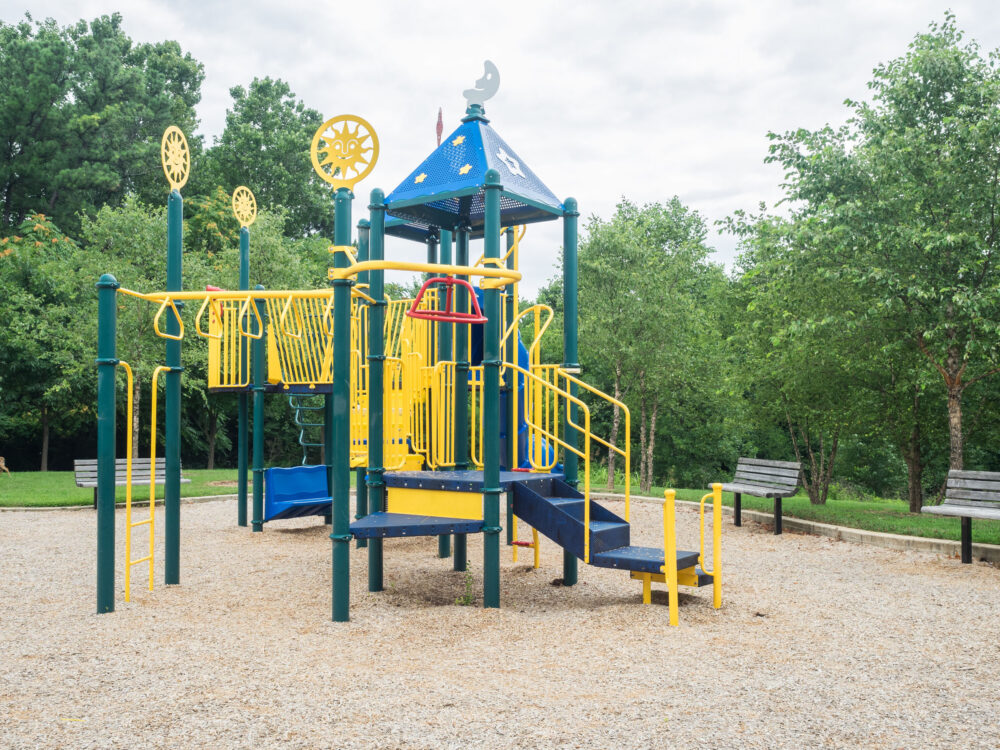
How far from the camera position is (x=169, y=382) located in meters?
6.98

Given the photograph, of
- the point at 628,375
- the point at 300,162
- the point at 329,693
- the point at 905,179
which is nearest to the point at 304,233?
the point at 300,162

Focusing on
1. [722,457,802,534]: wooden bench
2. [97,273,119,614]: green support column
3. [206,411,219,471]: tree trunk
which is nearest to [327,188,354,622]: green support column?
[97,273,119,614]: green support column

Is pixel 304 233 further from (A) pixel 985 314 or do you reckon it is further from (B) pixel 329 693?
(B) pixel 329 693

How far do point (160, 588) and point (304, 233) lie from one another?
117 ft

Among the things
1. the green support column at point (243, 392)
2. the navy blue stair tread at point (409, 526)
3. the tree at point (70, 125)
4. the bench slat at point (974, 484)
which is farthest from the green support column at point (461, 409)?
the tree at point (70, 125)

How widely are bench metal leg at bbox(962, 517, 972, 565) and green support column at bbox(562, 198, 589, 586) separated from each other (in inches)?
166

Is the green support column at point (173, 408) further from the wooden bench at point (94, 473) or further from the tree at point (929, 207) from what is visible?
the tree at point (929, 207)

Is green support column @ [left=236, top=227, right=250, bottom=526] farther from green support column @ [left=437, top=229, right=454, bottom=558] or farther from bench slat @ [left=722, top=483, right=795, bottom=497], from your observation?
bench slat @ [left=722, top=483, right=795, bottom=497]

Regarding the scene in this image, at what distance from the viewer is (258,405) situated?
10.3m

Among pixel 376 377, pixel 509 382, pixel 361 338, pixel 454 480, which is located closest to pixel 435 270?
pixel 376 377

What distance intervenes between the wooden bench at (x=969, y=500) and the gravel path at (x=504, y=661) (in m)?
0.39

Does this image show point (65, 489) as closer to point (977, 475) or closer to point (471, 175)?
point (471, 175)

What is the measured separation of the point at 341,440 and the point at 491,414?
A: 1148mm

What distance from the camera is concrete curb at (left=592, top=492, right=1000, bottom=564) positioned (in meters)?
8.44
